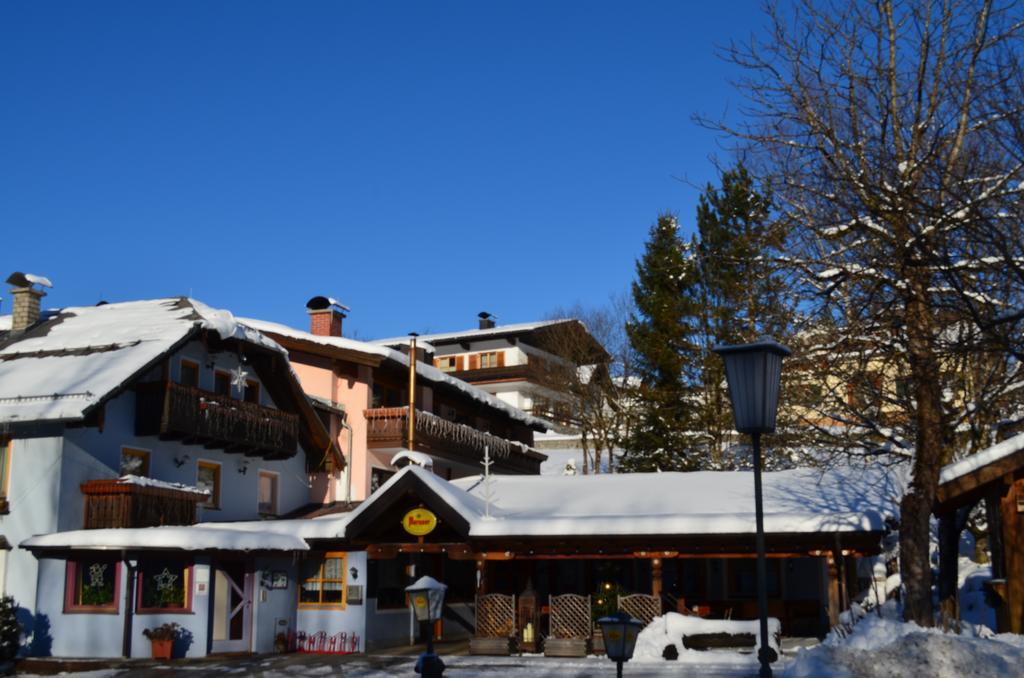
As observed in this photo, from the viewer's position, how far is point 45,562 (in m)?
22.5

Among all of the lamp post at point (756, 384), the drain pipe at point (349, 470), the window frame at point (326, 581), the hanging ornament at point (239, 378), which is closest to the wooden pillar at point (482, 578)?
the window frame at point (326, 581)

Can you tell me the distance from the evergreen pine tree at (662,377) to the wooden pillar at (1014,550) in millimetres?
20551

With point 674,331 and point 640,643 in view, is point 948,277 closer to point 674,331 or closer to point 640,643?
point 640,643

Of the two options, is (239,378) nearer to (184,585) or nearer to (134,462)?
(134,462)

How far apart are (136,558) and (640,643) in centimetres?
1006

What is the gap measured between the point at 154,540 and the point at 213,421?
5.05m

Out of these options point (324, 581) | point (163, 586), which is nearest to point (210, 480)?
point (324, 581)

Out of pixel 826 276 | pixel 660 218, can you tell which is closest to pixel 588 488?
pixel 826 276

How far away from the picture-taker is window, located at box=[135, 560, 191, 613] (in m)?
22.3

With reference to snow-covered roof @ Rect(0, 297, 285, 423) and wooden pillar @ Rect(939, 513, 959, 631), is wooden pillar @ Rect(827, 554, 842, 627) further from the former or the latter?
snow-covered roof @ Rect(0, 297, 285, 423)

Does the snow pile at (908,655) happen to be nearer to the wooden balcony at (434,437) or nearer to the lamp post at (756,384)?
the lamp post at (756,384)

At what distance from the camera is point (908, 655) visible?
12.0 metres

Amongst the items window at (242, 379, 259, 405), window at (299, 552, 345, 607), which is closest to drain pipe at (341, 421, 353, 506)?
window at (242, 379, 259, 405)

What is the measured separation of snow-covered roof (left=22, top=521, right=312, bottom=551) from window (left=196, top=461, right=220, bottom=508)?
439 centimetres
